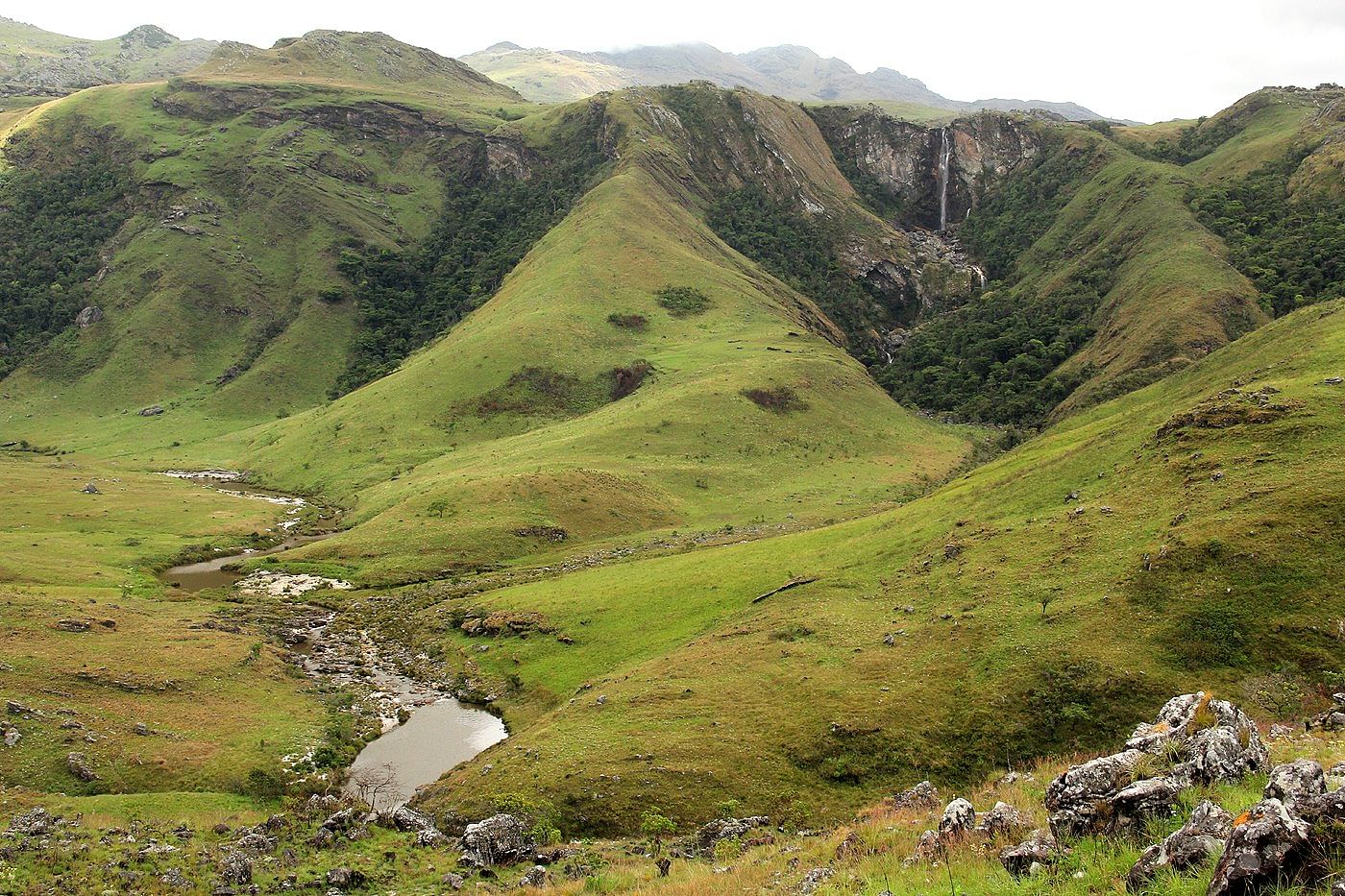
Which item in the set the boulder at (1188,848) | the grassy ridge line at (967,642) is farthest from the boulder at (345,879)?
the boulder at (1188,848)

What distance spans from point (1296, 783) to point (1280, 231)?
172m

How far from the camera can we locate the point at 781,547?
57250mm

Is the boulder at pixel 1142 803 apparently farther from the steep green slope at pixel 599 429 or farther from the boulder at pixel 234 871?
the steep green slope at pixel 599 429

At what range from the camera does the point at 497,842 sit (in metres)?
25.3

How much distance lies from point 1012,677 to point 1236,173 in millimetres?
191594

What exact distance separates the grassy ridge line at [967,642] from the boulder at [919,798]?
3723 millimetres

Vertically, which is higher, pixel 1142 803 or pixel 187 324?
pixel 1142 803

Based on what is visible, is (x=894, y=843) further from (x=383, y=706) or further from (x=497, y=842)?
(x=383, y=706)

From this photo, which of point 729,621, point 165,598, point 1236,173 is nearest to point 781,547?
point 729,621

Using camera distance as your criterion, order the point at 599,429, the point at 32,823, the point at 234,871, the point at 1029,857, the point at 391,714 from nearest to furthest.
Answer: the point at 1029,857, the point at 234,871, the point at 32,823, the point at 391,714, the point at 599,429

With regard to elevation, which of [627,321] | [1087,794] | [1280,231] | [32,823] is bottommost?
[32,823]

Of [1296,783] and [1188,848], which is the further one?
[1296,783]

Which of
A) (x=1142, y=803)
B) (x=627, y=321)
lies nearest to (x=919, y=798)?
(x=1142, y=803)

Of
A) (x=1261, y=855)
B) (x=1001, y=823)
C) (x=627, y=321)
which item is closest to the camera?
(x=1261, y=855)
